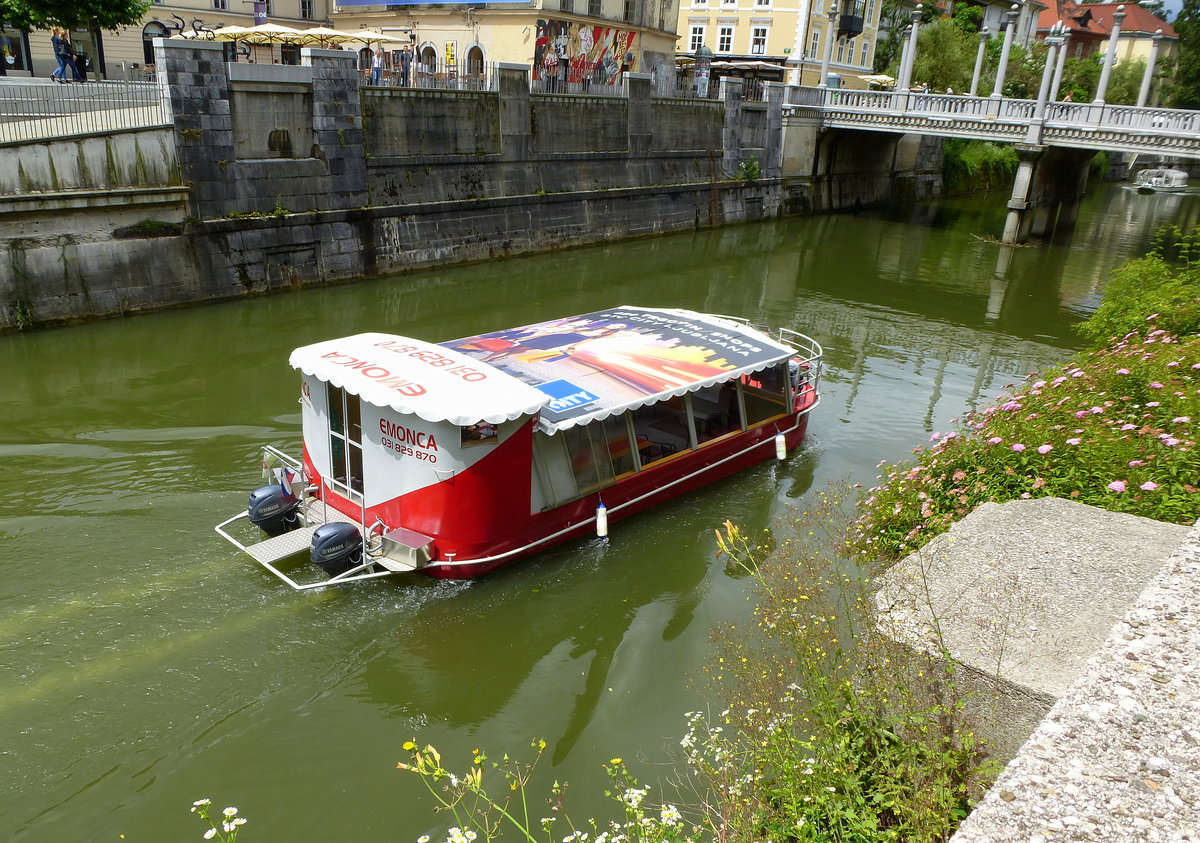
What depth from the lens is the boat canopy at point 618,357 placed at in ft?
34.5

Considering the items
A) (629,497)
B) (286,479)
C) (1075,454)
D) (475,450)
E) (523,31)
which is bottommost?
(629,497)

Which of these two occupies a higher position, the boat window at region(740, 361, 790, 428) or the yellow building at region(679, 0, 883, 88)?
the yellow building at region(679, 0, 883, 88)

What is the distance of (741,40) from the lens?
2121 inches

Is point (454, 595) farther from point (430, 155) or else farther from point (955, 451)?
point (430, 155)

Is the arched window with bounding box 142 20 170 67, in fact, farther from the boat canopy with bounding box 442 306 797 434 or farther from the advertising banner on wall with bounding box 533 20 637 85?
the boat canopy with bounding box 442 306 797 434

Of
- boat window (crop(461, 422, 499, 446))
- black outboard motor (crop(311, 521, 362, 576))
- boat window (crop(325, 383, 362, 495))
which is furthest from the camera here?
boat window (crop(325, 383, 362, 495))

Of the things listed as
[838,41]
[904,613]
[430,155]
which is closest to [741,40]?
[838,41]

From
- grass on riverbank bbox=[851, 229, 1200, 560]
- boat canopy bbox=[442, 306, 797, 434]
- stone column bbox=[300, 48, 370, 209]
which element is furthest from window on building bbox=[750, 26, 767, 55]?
grass on riverbank bbox=[851, 229, 1200, 560]

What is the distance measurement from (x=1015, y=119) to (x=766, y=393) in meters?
27.2

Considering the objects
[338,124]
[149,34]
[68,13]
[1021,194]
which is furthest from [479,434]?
[149,34]

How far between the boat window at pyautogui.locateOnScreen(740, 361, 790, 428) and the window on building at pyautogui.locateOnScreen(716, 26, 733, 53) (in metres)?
46.6

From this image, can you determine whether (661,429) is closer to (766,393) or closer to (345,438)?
(766,393)

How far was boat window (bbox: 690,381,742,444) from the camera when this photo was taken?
12430mm

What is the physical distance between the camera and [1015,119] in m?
34.5
